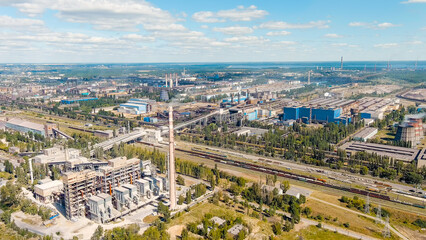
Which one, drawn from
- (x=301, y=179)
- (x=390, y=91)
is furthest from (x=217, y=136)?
(x=390, y=91)

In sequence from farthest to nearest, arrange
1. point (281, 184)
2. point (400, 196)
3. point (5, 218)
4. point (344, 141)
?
point (344, 141)
point (281, 184)
point (400, 196)
point (5, 218)

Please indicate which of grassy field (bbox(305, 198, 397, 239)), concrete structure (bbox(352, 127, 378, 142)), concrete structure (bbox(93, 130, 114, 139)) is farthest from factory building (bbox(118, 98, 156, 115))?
grassy field (bbox(305, 198, 397, 239))

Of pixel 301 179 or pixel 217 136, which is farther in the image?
pixel 217 136

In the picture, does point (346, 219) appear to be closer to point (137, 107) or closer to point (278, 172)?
point (278, 172)

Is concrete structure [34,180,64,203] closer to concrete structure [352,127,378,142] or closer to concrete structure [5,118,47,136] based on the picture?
concrete structure [5,118,47,136]

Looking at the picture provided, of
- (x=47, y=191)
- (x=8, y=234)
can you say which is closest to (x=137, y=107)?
(x=47, y=191)

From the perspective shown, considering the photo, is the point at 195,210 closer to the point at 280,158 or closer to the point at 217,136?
the point at 280,158
